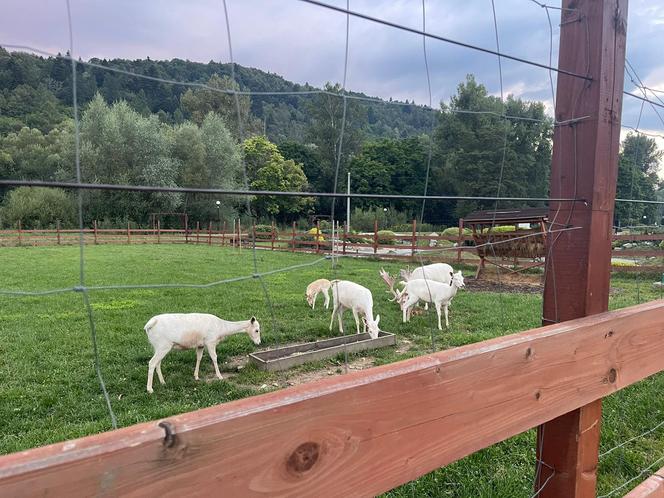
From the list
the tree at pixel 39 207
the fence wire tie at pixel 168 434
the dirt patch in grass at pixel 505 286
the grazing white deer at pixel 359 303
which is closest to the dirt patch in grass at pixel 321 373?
the grazing white deer at pixel 359 303

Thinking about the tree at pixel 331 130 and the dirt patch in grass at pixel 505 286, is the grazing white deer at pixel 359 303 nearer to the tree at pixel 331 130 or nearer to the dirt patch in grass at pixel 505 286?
the tree at pixel 331 130

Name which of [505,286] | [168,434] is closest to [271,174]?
[168,434]

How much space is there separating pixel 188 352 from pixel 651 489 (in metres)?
4.67

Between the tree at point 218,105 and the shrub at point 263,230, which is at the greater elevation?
the tree at point 218,105

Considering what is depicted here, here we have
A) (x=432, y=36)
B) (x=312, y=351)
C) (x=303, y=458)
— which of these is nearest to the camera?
(x=303, y=458)

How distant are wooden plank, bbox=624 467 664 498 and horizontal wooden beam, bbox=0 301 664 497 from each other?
1.14ft

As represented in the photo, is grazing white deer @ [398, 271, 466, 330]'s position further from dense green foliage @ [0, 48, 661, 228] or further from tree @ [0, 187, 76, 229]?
tree @ [0, 187, 76, 229]

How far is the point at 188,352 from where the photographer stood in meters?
5.25

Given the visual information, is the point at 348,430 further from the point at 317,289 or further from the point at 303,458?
the point at 317,289

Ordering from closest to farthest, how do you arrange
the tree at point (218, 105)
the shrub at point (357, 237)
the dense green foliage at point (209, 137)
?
the dense green foliage at point (209, 137) < the tree at point (218, 105) < the shrub at point (357, 237)

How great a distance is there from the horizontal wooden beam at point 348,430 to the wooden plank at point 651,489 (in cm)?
35

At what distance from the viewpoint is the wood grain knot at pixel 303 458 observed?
74 cm

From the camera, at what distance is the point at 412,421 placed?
902mm

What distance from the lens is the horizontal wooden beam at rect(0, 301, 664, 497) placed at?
588 millimetres
